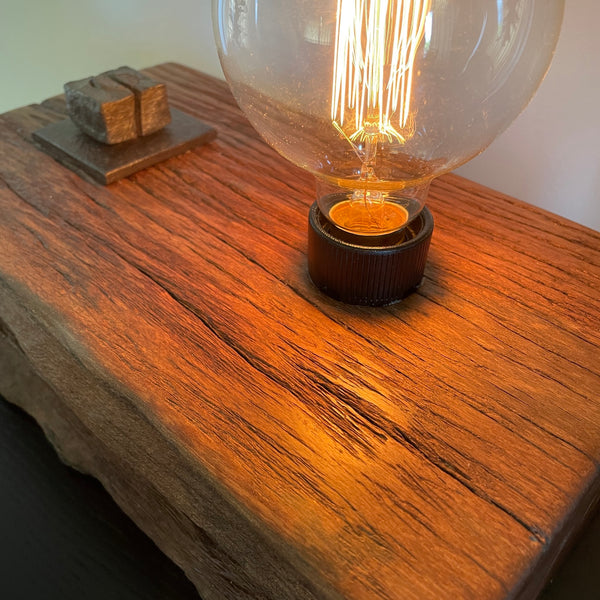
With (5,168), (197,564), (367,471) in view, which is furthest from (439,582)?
(5,168)

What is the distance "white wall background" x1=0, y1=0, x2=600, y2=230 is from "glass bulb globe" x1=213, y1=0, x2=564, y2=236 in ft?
0.73

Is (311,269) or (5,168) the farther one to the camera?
(5,168)

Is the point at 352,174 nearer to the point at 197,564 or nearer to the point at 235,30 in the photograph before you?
the point at 235,30

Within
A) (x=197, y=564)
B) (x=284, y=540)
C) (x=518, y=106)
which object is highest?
(x=518, y=106)

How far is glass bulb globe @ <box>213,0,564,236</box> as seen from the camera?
1.43 ft

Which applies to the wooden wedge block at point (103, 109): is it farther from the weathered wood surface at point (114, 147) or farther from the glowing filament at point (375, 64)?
the glowing filament at point (375, 64)

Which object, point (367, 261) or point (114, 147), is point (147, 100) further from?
point (367, 261)

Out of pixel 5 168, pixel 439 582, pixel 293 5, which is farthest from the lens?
pixel 5 168

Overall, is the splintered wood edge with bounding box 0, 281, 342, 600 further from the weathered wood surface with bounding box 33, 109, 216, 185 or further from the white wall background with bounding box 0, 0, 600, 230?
the white wall background with bounding box 0, 0, 600, 230

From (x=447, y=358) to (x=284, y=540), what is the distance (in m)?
0.19

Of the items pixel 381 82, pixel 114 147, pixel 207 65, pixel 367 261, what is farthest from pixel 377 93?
pixel 207 65

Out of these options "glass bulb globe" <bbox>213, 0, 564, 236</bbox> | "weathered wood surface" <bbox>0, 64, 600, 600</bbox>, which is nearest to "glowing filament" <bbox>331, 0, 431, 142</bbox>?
"glass bulb globe" <bbox>213, 0, 564, 236</bbox>

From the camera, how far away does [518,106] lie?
1.57ft

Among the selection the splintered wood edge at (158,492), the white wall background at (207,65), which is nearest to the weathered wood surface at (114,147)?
the splintered wood edge at (158,492)
